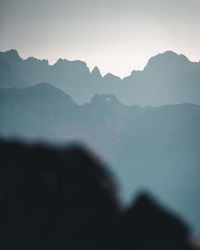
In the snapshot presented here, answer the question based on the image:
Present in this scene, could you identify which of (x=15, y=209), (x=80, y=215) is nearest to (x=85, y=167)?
(x=80, y=215)

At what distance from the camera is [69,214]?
8500mm

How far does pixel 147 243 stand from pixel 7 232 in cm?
308

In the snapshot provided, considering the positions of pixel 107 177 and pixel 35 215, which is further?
pixel 107 177

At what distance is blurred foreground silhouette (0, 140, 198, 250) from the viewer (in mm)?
8227

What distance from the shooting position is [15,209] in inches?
340

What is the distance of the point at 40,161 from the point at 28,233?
1.67 metres

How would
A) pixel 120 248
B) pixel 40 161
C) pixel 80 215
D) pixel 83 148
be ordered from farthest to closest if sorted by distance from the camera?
pixel 83 148 < pixel 40 161 < pixel 80 215 < pixel 120 248

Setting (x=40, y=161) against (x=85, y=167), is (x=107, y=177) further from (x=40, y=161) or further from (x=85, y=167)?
(x=40, y=161)

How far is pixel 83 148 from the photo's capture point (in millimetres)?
9797

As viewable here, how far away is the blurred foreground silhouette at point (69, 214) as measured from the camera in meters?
8.23

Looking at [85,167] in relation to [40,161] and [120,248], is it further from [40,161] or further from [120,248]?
[120,248]

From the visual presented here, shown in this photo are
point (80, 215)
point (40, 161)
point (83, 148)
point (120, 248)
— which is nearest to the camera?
point (120, 248)

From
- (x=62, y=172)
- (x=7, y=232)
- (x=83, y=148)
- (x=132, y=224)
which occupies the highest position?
(x=83, y=148)

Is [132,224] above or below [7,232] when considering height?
above
